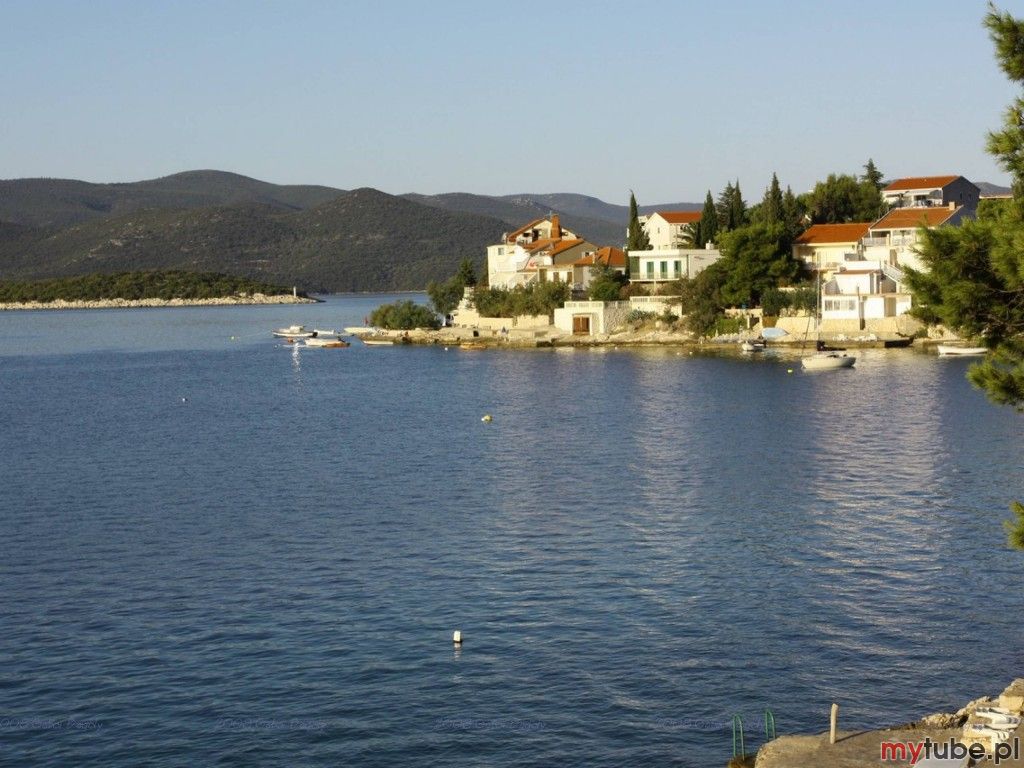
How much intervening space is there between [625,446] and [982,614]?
996 inches

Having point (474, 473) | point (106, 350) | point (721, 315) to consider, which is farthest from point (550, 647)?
point (106, 350)

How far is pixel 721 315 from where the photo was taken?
3939 inches

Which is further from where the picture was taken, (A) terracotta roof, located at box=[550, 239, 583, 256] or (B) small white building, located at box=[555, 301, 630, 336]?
(A) terracotta roof, located at box=[550, 239, 583, 256]

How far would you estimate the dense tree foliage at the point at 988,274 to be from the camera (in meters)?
17.5

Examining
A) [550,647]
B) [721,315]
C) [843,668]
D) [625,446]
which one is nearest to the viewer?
[843,668]

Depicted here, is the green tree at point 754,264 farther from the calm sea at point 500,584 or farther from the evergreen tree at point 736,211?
the calm sea at point 500,584

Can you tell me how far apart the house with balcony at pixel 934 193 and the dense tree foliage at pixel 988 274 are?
9104 cm

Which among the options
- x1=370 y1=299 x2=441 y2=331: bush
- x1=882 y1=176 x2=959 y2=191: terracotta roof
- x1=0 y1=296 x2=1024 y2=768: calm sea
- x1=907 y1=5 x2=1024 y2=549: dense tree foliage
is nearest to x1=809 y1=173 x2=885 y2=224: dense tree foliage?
x1=882 y1=176 x2=959 y2=191: terracotta roof

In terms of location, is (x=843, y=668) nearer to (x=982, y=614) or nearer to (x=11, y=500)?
(x=982, y=614)

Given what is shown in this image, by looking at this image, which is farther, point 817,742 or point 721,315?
point 721,315

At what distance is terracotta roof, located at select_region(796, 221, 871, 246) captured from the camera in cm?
10181

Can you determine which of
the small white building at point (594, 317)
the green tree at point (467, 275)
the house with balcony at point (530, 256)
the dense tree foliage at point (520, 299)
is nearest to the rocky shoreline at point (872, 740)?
the small white building at point (594, 317)

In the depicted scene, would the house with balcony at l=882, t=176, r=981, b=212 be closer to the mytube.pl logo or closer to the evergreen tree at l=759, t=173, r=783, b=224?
the evergreen tree at l=759, t=173, r=783, b=224

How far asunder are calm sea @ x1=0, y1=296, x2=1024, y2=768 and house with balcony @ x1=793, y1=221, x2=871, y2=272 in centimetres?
4302
